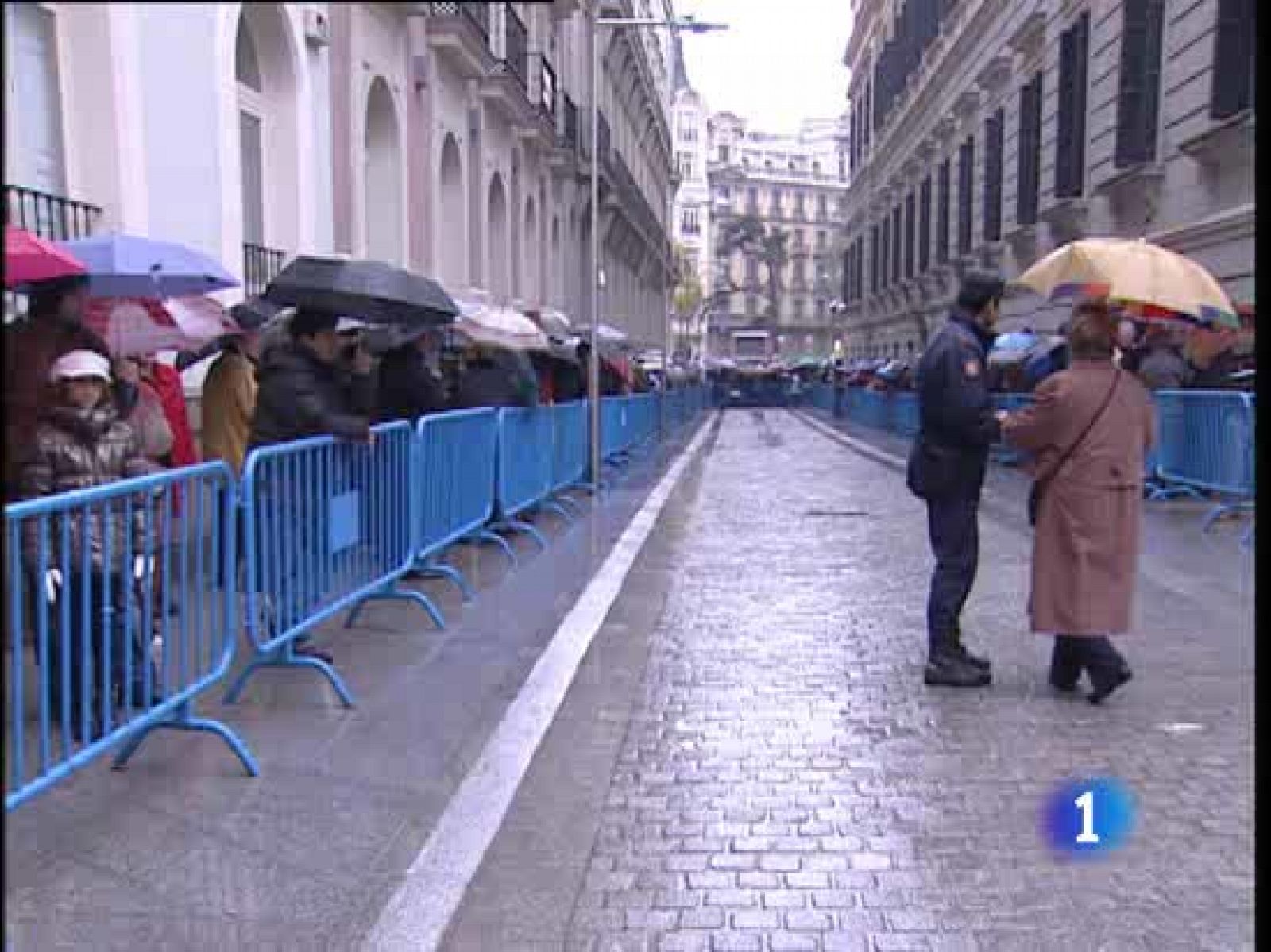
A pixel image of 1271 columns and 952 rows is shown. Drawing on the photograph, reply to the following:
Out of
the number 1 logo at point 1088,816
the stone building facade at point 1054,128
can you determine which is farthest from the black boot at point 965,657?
the stone building facade at point 1054,128

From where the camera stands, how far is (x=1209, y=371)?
13.2 m

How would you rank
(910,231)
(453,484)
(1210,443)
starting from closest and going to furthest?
1. (453,484)
2. (1210,443)
3. (910,231)

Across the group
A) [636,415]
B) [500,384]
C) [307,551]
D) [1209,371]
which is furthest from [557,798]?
[636,415]

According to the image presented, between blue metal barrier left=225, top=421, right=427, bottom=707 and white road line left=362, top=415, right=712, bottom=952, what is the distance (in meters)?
0.85

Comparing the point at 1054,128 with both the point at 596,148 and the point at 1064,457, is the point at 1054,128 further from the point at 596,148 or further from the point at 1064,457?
the point at 1064,457

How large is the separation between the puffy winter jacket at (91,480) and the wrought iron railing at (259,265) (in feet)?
4.38

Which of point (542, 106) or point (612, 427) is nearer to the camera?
point (542, 106)

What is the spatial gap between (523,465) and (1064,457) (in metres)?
6.40

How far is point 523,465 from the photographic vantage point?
35.7ft

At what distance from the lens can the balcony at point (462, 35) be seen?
1.84m

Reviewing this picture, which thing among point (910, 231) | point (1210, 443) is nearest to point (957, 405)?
point (1210, 443)

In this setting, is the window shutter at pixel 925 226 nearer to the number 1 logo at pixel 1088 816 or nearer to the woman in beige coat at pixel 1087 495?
the woman in beige coat at pixel 1087 495

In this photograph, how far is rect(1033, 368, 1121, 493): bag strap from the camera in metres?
4.79

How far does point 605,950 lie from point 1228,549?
8375 mm
